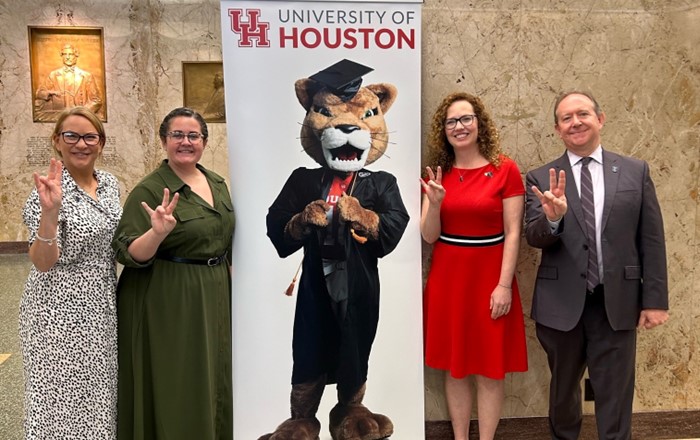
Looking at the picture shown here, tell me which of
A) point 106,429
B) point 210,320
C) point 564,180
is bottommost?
point 106,429

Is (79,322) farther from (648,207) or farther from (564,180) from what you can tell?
(648,207)

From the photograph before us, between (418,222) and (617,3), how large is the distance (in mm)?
1550

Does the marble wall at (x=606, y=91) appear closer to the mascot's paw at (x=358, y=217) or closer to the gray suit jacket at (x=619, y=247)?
the mascot's paw at (x=358, y=217)

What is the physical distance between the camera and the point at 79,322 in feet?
6.90

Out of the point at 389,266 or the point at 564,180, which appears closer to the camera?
the point at 564,180

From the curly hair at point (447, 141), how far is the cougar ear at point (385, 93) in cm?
23

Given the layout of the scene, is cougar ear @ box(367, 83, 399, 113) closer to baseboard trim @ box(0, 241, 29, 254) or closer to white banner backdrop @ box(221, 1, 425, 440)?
white banner backdrop @ box(221, 1, 425, 440)

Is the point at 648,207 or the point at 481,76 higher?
the point at 481,76

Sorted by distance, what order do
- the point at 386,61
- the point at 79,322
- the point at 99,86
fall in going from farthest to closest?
the point at 99,86, the point at 386,61, the point at 79,322

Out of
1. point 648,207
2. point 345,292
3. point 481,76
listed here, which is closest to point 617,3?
point 481,76

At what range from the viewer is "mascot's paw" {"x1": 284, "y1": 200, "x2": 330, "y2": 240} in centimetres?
257

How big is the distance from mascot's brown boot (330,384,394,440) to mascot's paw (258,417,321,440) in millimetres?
86

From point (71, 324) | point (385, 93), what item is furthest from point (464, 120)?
point (71, 324)

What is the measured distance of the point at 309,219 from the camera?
258 centimetres
